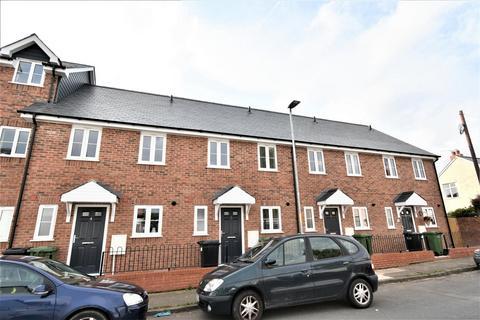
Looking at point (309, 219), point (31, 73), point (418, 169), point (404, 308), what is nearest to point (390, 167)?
point (418, 169)

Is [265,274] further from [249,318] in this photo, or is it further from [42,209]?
[42,209]

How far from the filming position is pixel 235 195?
34.9 feet

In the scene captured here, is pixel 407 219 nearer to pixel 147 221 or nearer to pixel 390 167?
pixel 390 167

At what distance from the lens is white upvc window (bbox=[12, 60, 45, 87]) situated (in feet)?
33.5

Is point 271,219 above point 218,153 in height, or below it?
below

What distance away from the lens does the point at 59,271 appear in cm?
467

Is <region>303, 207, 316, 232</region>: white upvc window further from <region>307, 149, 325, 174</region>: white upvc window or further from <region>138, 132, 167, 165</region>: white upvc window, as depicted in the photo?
<region>138, 132, 167, 165</region>: white upvc window

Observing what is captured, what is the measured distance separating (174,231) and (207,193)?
82.6 inches

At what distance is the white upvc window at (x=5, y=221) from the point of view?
322 inches

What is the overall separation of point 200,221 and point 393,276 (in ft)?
25.1

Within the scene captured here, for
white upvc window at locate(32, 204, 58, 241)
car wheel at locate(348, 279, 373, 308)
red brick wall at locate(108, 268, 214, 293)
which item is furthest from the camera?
white upvc window at locate(32, 204, 58, 241)

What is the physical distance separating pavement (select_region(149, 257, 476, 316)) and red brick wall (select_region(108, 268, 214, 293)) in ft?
0.66

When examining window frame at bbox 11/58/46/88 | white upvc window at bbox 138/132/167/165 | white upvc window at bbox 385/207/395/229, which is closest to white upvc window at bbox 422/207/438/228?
white upvc window at bbox 385/207/395/229

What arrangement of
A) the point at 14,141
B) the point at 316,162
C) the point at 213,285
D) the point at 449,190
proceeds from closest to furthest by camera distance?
the point at 213,285 → the point at 14,141 → the point at 316,162 → the point at 449,190
